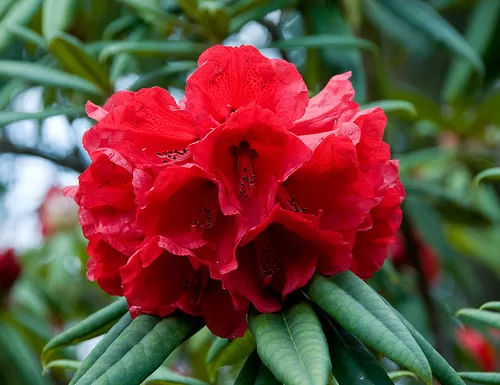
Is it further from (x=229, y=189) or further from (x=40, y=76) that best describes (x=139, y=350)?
(x=40, y=76)

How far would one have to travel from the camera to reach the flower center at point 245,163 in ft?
2.56

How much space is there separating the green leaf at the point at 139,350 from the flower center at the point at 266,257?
10 centimetres

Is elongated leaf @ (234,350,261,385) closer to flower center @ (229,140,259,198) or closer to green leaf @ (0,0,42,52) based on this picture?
flower center @ (229,140,259,198)

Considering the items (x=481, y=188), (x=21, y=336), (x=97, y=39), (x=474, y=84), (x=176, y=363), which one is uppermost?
(x=97, y=39)

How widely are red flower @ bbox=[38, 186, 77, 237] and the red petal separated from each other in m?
1.89

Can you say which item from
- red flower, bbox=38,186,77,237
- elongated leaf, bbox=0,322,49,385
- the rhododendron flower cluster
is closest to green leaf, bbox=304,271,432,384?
the rhododendron flower cluster

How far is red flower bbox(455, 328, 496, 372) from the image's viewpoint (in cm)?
231

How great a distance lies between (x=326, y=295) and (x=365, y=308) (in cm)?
5

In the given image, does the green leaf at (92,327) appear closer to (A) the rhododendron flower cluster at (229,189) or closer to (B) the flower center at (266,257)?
(A) the rhododendron flower cluster at (229,189)

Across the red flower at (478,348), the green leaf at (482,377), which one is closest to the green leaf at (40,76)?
the green leaf at (482,377)

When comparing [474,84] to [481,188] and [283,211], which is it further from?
[283,211]

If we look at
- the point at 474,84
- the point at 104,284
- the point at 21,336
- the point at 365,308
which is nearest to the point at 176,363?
the point at 21,336

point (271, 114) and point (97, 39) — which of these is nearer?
point (271, 114)

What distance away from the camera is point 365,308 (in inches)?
28.0
